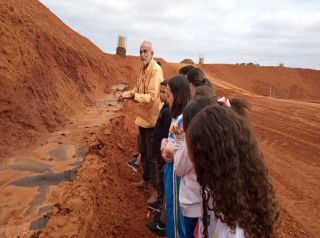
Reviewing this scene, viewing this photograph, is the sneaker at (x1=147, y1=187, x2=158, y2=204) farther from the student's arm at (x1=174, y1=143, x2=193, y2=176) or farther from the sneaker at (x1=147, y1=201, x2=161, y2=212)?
the student's arm at (x1=174, y1=143, x2=193, y2=176)

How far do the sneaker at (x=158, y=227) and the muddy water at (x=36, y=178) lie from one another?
1075 mm

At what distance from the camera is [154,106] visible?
14.5ft

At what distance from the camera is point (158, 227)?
3789 millimetres

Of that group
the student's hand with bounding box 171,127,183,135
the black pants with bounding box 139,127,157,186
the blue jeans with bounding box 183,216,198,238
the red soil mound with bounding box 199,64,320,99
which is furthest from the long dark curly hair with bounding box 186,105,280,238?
the red soil mound with bounding box 199,64,320,99

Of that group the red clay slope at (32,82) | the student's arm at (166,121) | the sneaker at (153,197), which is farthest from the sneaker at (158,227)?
the red clay slope at (32,82)

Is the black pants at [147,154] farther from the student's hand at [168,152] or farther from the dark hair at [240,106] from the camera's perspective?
the dark hair at [240,106]

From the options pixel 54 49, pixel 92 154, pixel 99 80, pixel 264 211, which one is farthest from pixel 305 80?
pixel 264 211

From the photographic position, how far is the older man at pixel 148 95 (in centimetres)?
425

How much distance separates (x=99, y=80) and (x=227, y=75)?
19.6 m

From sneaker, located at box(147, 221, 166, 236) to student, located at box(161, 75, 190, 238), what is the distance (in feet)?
2.94

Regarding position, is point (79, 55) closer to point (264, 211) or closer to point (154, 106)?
point (154, 106)

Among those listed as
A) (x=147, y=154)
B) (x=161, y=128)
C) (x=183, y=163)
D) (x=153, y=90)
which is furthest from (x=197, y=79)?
(x=147, y=154)

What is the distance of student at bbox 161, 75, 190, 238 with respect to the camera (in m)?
2.77

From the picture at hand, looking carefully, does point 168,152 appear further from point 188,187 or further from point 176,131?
point 188,187
